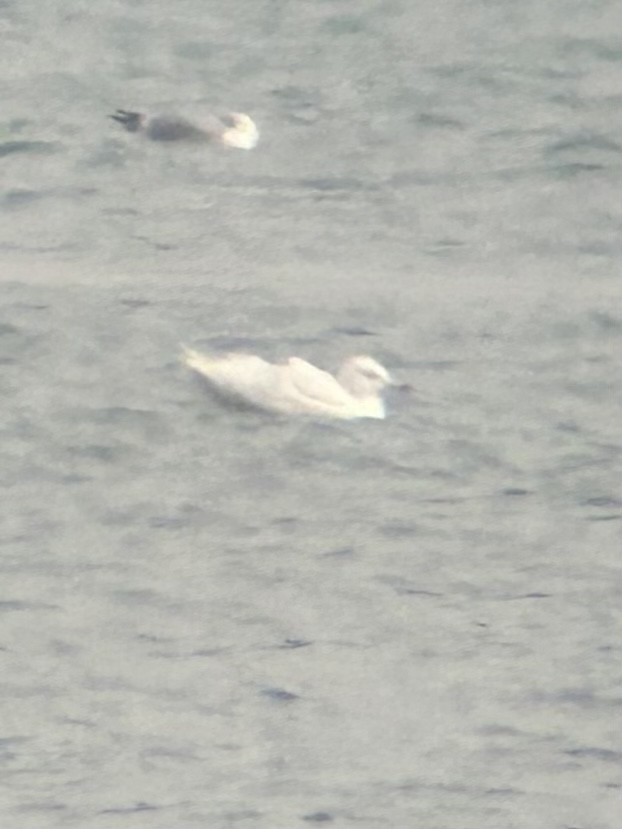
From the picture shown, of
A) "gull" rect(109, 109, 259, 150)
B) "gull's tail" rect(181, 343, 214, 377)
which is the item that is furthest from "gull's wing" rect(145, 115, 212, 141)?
"gull's tail" rect(181, 343, 214, 377)

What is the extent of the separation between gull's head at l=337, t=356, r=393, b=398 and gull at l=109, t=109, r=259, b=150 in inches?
6.5

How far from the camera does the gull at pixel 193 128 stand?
92cm

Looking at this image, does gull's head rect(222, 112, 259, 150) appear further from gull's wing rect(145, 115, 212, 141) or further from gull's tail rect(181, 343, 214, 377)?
gull's tail rect(181, 343, 214, 377)

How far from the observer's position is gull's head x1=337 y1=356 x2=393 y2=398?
0.93 meters

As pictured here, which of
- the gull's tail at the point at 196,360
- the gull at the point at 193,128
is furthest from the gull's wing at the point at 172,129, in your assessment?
the gull's tail at the point at 196,360

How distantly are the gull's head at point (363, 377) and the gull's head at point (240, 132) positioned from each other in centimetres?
16

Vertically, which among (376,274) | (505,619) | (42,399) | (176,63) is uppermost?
(176,63)

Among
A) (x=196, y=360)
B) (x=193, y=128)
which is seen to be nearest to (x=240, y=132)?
(x=193, y=128)

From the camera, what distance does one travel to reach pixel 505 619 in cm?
96

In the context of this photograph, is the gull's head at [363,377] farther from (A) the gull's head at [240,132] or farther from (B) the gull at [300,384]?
(A) the gull's head at [240,132]

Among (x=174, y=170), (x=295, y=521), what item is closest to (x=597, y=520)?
(x=295, y=521)

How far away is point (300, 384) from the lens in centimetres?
93

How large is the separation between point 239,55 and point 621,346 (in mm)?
325

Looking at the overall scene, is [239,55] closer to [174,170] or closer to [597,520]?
[174,170]
